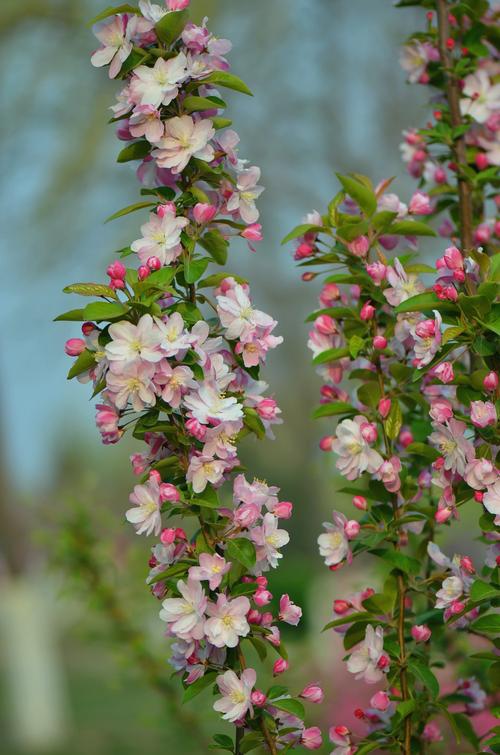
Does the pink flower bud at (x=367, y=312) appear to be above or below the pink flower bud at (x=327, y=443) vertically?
above

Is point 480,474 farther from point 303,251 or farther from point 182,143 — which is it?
point 182,143

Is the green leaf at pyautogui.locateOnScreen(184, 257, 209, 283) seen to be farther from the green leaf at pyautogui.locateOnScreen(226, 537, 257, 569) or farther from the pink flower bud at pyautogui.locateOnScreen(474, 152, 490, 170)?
the pink flower bud at pyautogui.locateOnScreen(474, 152, 490, 170)

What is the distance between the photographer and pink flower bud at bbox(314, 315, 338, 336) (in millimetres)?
1985

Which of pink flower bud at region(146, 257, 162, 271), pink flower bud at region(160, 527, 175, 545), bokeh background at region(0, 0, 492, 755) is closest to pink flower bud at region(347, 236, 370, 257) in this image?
pink flower bud at region(146, 257, 162, 271)

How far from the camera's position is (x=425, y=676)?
6.04 ft

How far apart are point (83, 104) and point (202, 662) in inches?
429

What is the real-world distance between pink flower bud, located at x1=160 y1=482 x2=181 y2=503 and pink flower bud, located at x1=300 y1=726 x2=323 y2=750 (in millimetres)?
441

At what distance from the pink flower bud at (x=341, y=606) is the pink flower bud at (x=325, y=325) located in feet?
1.62

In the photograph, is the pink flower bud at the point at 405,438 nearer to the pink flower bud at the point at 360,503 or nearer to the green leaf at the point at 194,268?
the pink flower bud at the point at 360,503

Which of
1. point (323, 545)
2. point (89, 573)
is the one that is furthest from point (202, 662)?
point (89, 573)

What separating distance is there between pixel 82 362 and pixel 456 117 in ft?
4.00

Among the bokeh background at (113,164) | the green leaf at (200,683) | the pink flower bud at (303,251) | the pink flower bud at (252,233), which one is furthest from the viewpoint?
the bokeh background at (113,164)

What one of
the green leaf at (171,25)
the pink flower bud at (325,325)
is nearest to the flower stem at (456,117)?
the pink flower bud at (325,325)

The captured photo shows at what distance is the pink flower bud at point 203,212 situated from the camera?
1.72 meters
